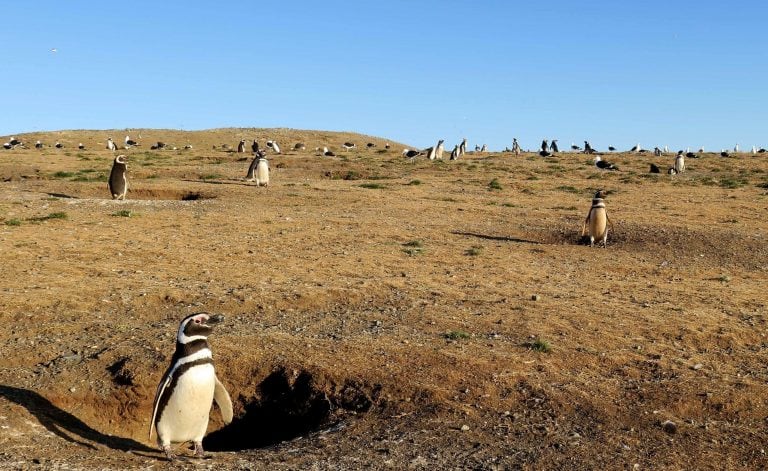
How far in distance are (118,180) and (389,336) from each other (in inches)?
531

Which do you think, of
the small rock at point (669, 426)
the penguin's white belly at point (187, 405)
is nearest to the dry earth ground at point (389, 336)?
the small rock at point (669, 426)

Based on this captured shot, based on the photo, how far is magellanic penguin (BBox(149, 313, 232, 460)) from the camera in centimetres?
630

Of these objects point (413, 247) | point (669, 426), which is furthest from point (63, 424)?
point (413, 247)

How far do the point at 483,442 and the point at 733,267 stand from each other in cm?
940

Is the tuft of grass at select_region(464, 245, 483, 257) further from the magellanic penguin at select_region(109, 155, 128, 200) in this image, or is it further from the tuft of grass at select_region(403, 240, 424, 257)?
the magellanic penguin at select_region(109, 155, 128, 200)

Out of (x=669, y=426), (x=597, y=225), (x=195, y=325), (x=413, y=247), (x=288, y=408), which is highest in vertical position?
(x=597, y=225)

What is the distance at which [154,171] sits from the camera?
29062 millimetres

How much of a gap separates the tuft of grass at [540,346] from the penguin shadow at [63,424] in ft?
13.4

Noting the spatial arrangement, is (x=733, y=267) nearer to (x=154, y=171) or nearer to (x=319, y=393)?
(x=319, y=393)

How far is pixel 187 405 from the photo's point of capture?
6348 mm

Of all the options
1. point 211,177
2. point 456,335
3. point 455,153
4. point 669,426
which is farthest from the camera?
point 455,153

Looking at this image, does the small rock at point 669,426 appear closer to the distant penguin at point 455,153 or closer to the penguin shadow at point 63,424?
the penguin shadow at point 63,424

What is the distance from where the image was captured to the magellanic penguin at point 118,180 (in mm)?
19859

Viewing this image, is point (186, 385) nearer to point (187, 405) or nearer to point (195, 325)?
point (187, 405)
